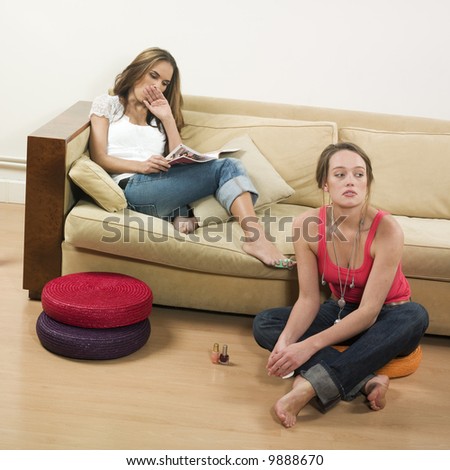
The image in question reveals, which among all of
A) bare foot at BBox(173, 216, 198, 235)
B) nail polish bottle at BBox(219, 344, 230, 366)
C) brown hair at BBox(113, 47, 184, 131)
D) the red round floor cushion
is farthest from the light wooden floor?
brown hair at BBox(113, 47, 184, 131)

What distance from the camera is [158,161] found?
3.20 metres

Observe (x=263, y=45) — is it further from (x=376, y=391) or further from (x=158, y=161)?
(x=376, y=391)

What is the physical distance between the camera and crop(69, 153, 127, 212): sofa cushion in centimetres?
302

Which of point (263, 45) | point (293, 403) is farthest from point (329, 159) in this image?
point (263, 45)

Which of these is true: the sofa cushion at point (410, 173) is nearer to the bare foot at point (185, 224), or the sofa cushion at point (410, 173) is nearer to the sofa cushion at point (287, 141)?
the sofa cushion at point (287, 141)

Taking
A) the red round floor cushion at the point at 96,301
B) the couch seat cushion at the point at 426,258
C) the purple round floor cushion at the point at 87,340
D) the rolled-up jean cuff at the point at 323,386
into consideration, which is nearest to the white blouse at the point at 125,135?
the red round floor cushion at the point at 96,301

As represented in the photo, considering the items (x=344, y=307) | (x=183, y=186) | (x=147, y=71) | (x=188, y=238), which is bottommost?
(x=344, y=307)

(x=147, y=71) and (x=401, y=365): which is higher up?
(x=147, y=71)

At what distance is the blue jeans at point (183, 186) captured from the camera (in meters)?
3.18

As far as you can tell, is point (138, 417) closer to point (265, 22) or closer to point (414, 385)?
point (414, 385)

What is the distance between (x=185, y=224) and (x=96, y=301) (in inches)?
22.6

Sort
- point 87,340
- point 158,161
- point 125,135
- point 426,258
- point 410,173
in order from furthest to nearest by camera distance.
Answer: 1. point 410,173
2. point 125,135
3. point 158,161
4. point 426,258
5. point 87,340

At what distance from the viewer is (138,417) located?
7.56 ft

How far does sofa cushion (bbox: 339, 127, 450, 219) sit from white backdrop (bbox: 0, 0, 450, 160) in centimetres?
52
